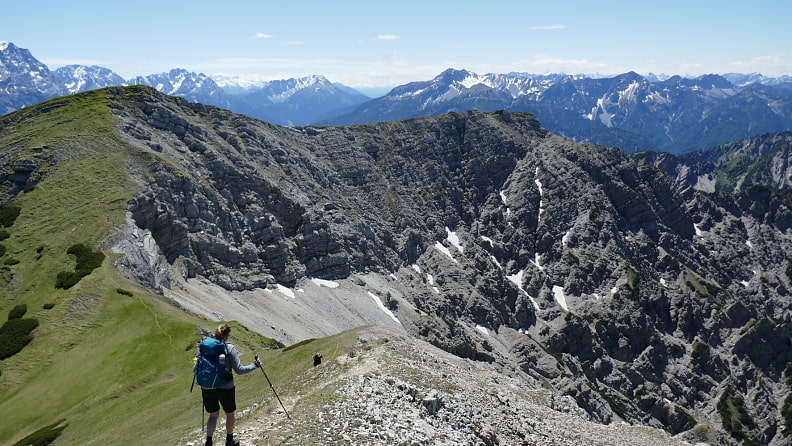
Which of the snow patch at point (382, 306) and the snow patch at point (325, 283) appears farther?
the snow patch at point (325, 283)

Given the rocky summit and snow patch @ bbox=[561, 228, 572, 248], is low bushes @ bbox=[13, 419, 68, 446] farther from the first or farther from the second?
snow patch @ bbox=[561, 228, 572, 248]

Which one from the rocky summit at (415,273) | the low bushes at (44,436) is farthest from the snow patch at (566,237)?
the low bushes at (44,436)

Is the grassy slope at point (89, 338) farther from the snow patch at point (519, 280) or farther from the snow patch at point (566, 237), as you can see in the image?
the snow patch at point (566, 237)

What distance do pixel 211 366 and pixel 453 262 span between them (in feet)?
517

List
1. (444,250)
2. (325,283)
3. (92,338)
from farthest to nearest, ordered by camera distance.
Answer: (444,250), (325,283), (92,338)

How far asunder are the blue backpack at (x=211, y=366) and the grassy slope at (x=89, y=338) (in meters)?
10.1

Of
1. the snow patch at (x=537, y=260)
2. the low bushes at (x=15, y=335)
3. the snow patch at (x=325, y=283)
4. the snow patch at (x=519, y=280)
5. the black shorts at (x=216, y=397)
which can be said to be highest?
the black shorts at (x=216, y=397)

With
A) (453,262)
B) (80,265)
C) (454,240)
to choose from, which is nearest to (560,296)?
(453,262)

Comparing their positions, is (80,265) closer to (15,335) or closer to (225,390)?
(15,335)

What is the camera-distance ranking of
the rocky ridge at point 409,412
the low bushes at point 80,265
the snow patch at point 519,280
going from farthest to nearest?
the snow patch at point 519,280 → the low bushes at point 80,265 → the rocky ridge at point 409,412

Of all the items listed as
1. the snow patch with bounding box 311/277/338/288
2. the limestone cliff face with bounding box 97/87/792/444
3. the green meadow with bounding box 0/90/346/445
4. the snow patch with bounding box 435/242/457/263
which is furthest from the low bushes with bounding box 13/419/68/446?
the snow patch with bounding box 435/242/457/263

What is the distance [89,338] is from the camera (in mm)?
60906

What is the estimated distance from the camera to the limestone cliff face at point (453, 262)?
4983 inches

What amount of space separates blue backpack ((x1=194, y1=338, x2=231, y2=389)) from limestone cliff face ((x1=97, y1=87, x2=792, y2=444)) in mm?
88739
